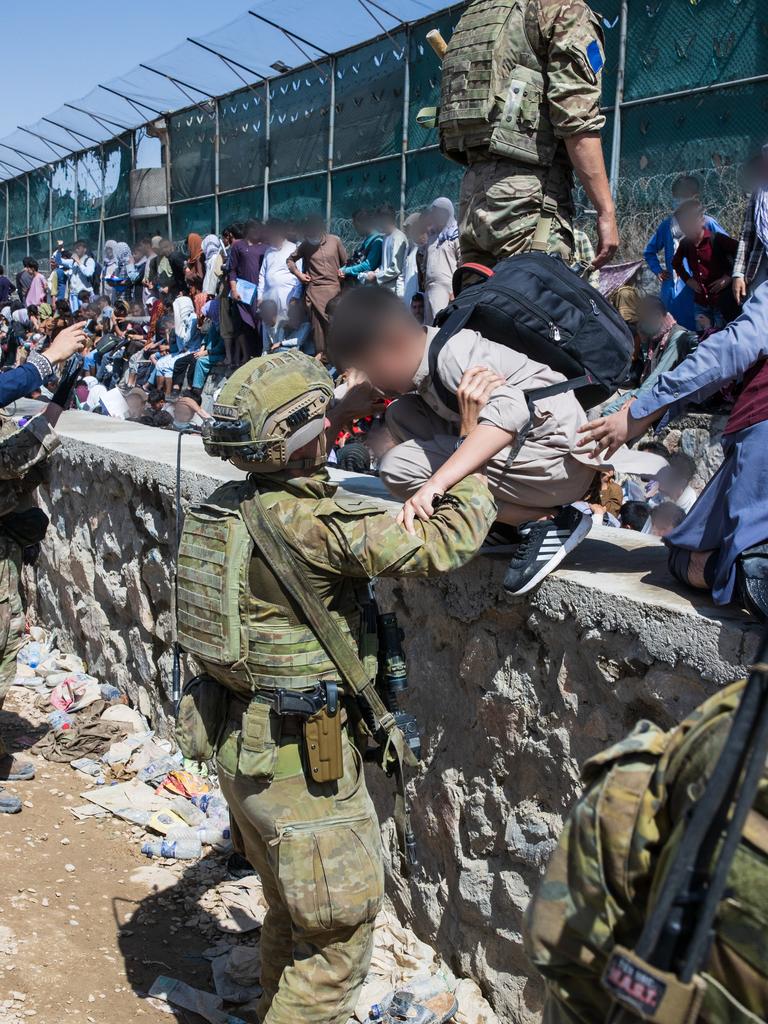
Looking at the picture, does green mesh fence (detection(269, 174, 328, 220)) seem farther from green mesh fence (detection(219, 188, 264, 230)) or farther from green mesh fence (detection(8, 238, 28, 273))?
green mesh fence (detection(8, 238, 28, 273))

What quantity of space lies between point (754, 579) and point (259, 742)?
1.34 metres

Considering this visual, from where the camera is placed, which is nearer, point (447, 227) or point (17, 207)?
point (447, 227)

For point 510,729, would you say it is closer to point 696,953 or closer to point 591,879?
point 591,879

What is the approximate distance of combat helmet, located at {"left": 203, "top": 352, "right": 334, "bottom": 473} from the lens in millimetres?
2736

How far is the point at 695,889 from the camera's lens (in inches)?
48.8

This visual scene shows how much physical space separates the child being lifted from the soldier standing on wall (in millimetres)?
→ 1888

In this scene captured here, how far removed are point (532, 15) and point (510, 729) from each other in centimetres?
277

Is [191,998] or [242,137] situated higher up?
[242,137]

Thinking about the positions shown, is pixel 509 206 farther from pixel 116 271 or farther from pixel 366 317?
pixel 116 271

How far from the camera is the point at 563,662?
3031 mm

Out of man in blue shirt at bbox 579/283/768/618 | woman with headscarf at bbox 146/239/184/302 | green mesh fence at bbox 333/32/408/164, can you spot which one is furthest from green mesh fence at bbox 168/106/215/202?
man in blue shirt at bbox 579/283/768/618

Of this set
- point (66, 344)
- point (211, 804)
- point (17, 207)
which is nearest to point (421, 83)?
point (66, 344)

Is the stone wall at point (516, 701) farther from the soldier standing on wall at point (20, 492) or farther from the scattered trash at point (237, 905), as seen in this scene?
the soldier standing on wall at point (20, 492)

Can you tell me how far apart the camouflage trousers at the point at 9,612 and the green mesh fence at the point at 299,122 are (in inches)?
402
